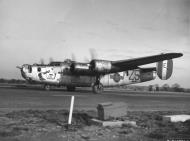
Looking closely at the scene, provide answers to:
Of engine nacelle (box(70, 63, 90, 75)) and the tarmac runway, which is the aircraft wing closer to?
engine nacelle (box(70, 63, 90, 75))

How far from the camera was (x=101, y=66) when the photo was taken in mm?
29125

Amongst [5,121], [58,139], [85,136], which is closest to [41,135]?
[58,139]

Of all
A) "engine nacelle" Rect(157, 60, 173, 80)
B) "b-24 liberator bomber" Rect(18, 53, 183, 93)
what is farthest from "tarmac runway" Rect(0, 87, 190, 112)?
"engine nacelle" Rect(157, 60, 173, 80)

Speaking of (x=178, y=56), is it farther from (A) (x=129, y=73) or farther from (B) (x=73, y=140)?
(B) (x=73, y=140)

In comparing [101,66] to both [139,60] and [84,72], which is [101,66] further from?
[139,60]

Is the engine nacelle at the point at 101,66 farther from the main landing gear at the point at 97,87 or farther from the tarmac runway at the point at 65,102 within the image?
the tarmac runway at the point at 65,102

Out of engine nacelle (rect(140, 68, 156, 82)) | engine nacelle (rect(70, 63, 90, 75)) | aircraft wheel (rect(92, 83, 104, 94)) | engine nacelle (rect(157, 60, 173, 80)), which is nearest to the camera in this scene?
aircraft wheel (rect(92, 83, 104, 94))

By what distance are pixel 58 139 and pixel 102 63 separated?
22310 mm

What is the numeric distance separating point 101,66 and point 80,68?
2.28 metres

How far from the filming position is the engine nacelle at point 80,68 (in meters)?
29.9

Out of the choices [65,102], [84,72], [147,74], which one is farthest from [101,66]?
[65,102]

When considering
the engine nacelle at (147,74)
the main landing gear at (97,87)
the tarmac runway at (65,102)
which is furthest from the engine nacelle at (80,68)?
the engine nacelle at (147,74)

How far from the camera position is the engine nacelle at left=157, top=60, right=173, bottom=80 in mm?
36322

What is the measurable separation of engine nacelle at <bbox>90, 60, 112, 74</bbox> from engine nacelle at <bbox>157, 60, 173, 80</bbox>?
928 centimetres
